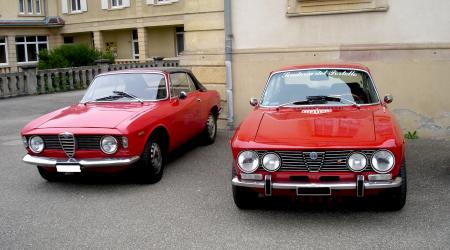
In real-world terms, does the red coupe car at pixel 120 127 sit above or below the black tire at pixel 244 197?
above

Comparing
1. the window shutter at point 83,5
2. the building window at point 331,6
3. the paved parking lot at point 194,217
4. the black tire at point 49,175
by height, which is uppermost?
A: the window shutter at point 83,5

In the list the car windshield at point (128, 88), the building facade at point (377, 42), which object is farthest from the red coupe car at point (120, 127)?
the building facade at point (377, 42)

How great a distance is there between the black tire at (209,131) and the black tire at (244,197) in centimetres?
373

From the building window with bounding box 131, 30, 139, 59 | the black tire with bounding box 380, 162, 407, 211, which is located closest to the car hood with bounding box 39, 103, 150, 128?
the black tire with bounding box 380, 162, 407, 211

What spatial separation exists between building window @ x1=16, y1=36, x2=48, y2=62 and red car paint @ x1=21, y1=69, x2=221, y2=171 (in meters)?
34.4

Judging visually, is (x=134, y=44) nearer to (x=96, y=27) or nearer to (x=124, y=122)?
(x=96, y=27)

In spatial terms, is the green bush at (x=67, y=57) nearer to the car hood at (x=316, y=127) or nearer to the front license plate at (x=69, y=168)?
the front license plate at (x=69, y=168)

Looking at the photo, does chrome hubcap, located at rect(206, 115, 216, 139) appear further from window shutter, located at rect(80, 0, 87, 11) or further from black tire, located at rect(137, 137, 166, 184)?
window shutter, located at rect(80, 0, 87, 11)

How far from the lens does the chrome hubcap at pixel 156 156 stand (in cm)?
687

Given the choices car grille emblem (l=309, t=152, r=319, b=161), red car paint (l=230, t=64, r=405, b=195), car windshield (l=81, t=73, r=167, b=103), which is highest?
car windshield (l=81, t=73, r=167, b=103)

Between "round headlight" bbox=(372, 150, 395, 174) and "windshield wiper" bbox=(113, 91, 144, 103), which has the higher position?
"windshield wiper" bbox=(113, 91, 144, 103)

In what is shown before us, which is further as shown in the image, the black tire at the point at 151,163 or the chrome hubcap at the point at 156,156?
the chrome hubcap at the point at 156,156

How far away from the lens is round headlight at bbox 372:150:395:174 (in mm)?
4898

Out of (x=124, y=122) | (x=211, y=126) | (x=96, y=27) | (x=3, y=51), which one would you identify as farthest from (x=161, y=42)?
(x=124, y=122)
